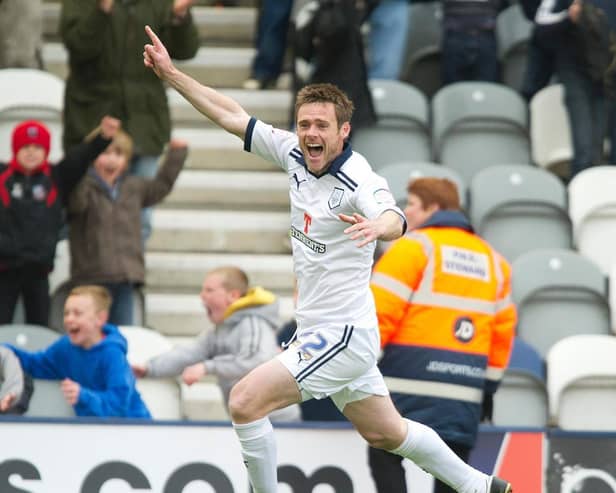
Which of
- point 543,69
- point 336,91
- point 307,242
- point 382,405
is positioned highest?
point 543,69

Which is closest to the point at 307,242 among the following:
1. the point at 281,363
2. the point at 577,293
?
the point at 281,363

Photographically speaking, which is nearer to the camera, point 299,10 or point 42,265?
point 42,265

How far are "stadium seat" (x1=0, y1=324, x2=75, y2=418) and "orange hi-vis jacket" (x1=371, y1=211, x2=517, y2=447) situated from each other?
6.10 feet

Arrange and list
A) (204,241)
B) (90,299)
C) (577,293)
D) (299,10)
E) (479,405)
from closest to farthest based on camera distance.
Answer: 1. (479,405)
2. (90,299)
3. (577,293)
4. (204,241)
5. (299,10)

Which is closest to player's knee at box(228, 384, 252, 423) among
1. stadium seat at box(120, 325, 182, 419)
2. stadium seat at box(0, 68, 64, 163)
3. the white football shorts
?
the white football shorts

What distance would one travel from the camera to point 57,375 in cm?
870

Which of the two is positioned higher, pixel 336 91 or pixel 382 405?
pixel 336 91

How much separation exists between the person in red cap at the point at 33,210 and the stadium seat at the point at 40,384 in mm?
565

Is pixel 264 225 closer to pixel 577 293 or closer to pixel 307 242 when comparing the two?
pixel 577 293

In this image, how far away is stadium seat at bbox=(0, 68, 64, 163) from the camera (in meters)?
11.0

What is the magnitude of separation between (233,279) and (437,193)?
65.2 inches

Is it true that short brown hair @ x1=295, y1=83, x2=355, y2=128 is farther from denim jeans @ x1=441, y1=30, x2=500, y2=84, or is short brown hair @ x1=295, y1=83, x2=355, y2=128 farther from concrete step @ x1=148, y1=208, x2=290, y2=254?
denim jeans @ x1=441, y1=30, x2=500, y2=84

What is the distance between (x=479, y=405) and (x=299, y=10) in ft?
16.2

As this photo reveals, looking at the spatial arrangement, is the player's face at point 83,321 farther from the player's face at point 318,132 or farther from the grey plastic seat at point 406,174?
the grey plastic seat at point 406,174
